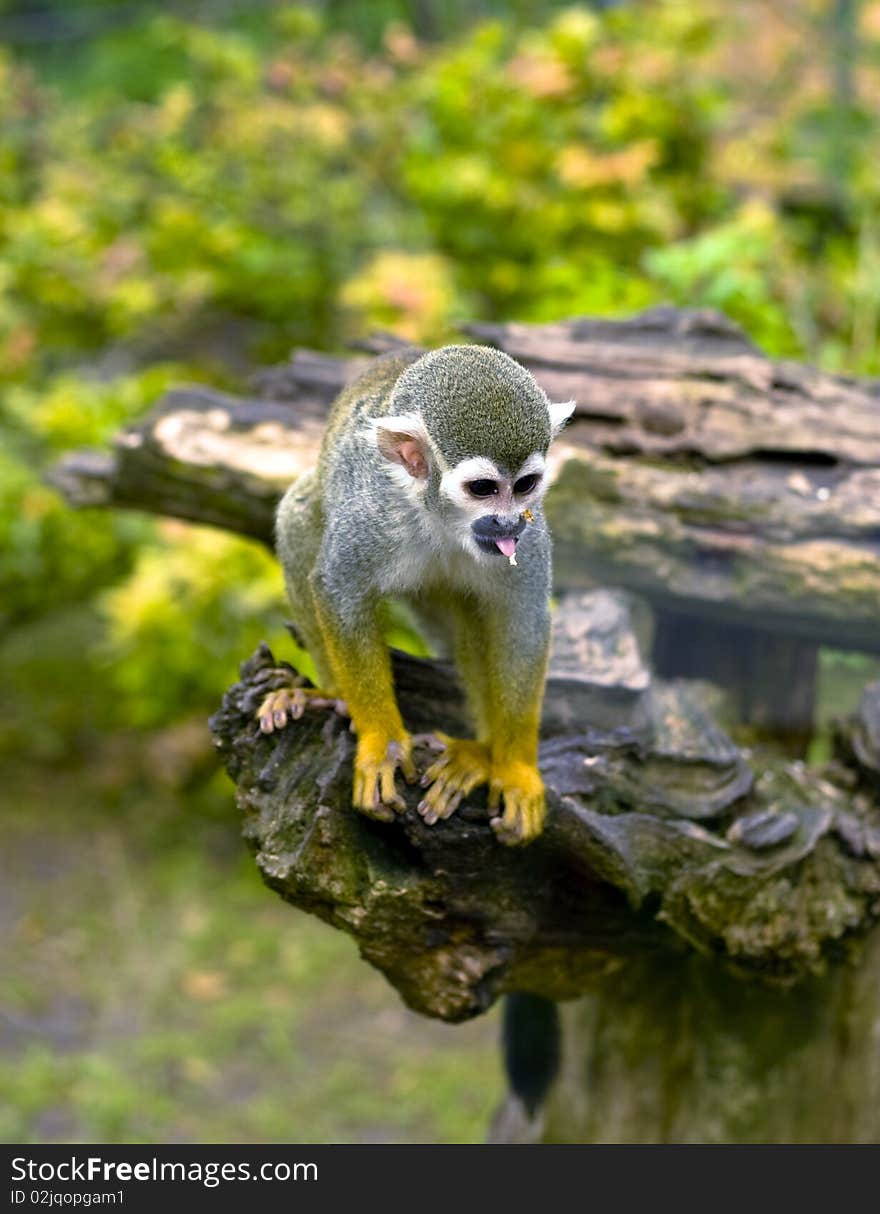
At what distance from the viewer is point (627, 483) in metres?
2.79

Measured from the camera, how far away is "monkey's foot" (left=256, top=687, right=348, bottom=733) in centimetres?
206

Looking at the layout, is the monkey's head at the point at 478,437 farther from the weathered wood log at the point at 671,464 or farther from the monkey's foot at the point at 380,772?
the weathered wood log at the point at 671,464

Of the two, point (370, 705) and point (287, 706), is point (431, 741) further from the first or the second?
point (287, 706)

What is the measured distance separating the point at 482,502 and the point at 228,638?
3088 mm

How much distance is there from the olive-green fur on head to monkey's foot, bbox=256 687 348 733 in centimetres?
51

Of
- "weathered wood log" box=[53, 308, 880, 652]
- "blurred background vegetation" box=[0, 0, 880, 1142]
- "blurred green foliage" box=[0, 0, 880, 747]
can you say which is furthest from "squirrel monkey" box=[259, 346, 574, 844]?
"blurred green foliage" box=[0, 0, 880, 747]

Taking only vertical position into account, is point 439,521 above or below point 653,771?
above

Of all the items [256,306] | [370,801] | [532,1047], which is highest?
[256,306]

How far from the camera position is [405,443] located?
80.4 inches

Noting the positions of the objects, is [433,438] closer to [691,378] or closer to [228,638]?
[691,378]

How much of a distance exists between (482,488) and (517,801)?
1.76 ft

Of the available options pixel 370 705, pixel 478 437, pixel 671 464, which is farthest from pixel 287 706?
pixel 671 464

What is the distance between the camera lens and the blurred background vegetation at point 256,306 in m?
4.13
